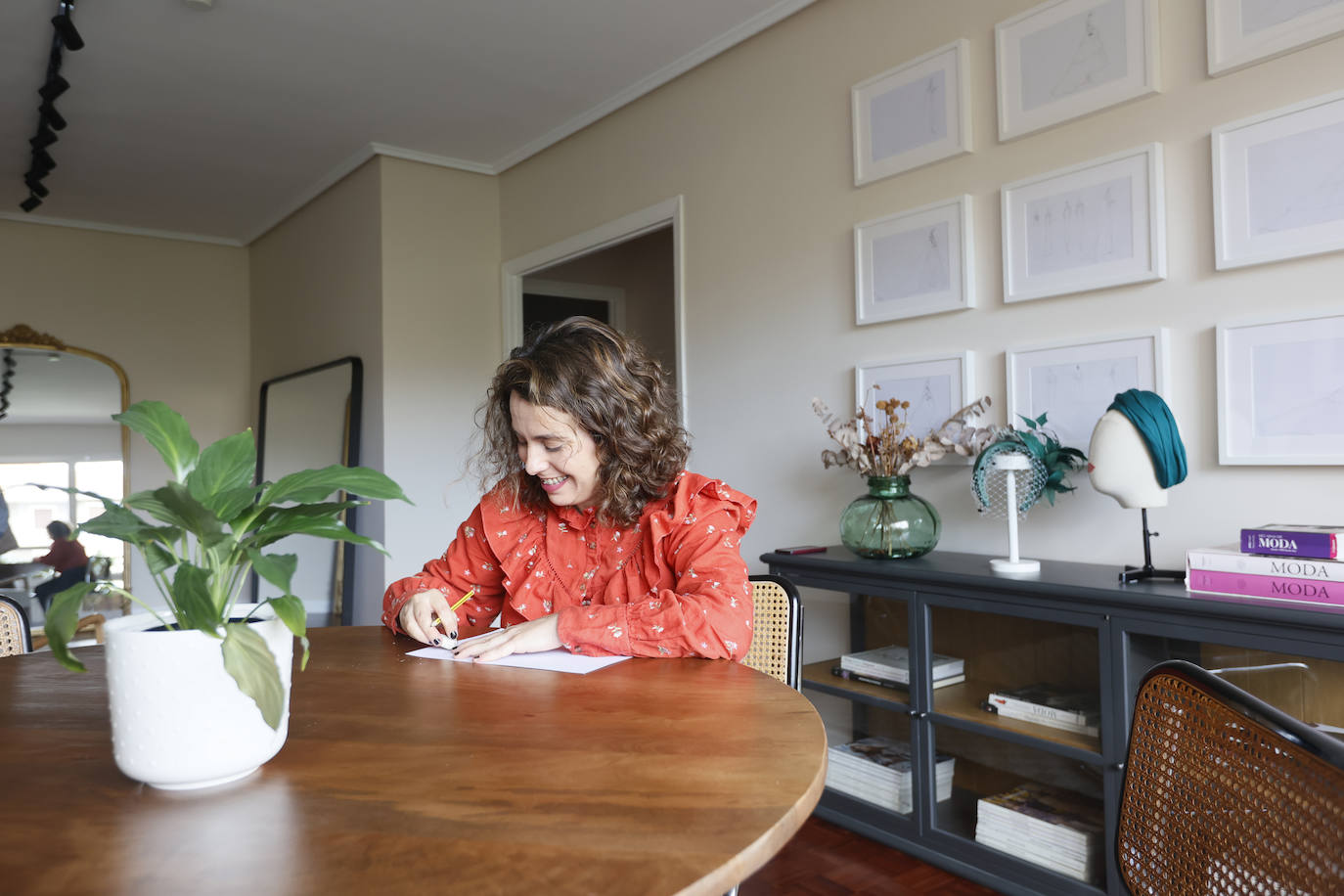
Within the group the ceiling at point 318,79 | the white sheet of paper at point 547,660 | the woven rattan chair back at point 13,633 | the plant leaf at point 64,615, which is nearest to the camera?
the plant leaf at point 64,615

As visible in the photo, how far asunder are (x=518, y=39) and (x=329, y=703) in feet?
9.77

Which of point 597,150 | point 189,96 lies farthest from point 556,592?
point 189,96

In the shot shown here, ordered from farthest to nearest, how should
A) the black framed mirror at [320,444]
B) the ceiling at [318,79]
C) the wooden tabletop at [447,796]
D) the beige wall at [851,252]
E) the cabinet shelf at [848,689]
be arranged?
the black framed mirror at [320,444] < the ceiling at [318,79] < the cabinet shelf at [848,689] < the beige wall at [851,252] < the wooden tabletop at [447,796]

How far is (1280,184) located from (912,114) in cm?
108

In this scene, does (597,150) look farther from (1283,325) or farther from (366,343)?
(1283,325)

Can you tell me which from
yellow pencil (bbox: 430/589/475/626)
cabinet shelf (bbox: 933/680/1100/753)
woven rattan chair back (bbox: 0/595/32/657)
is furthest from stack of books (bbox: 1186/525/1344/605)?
woven rattan chair back (bbox: 0/595/32/657)

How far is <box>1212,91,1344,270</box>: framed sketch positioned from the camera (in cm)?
196

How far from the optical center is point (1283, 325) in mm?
2039

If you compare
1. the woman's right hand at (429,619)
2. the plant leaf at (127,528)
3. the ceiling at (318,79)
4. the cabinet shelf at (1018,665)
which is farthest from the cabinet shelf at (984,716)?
the ceiling at (318,79)

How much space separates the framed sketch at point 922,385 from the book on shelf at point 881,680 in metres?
0.64

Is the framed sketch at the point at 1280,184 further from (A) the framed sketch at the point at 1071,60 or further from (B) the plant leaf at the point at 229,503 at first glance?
(B) the plant leaf at the point at 229,503

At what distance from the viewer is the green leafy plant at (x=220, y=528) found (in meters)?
0.82

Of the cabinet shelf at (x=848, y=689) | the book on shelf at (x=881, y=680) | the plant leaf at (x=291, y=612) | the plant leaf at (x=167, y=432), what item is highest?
the plant leaf at (x=167, y=432)

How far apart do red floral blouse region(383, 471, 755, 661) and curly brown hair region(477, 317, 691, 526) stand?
5 centimetres
